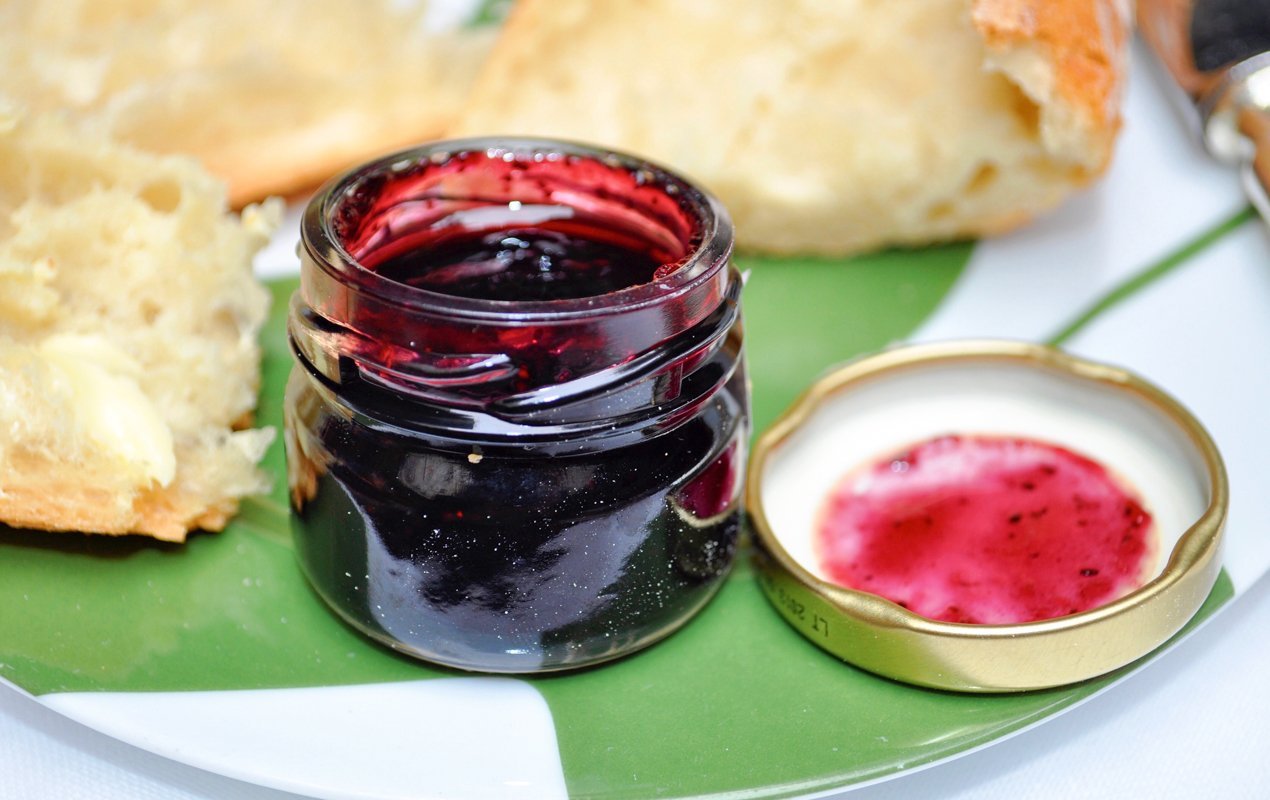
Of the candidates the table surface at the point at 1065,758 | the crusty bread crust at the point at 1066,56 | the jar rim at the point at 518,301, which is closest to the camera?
the jar rim at the point at 518,301

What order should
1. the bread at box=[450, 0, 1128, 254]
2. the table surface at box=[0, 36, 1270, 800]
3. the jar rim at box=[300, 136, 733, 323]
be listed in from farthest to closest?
the bread at box=[450, 0, 1128, 254], the table surface at box=[0, 36, 1270, 800], the jar rim at box=[300, 136, 733, 323]

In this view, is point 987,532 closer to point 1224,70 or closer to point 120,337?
point 120,337

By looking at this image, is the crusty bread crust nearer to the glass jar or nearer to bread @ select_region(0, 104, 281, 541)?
the glass jar

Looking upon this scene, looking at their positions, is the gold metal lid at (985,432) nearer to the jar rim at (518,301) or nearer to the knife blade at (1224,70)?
the jar rim at (518,301)

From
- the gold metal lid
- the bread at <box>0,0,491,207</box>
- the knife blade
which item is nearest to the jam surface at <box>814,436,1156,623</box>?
the gold metal lid

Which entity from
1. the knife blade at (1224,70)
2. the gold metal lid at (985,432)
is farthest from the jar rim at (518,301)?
the knife blade at (1224,70)

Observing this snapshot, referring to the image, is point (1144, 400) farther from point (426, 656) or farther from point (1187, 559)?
point (426, 656)

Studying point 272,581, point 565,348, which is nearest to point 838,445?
point 565,348
